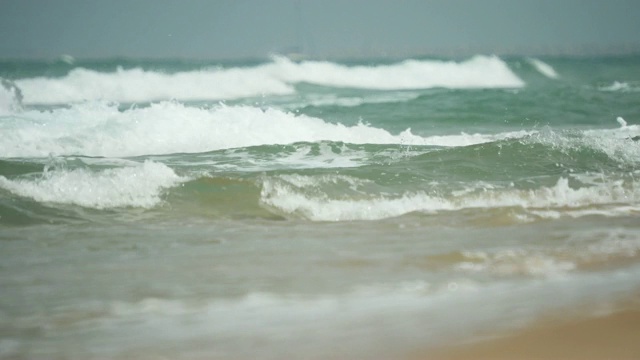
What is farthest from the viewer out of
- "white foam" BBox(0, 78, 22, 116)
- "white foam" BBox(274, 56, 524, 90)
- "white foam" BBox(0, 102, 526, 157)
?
"white foam" BBox(274, 56, 524, 90)

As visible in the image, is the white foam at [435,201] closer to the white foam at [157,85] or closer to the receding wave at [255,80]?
the receding wave at [255,80]

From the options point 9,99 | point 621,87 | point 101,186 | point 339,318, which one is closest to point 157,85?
point 9,99

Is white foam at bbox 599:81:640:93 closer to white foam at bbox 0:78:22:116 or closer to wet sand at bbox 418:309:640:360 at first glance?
white foam at bbox 0:78:22:116

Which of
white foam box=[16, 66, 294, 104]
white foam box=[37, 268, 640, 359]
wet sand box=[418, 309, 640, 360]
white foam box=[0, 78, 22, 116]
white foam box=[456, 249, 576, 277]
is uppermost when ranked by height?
white foam box=[16, 66, 294, 104]

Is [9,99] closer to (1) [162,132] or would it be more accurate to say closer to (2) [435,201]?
(1) [162,132]

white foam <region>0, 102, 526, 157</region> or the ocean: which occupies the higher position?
white foam <region>0, 102, 526, 157</region>

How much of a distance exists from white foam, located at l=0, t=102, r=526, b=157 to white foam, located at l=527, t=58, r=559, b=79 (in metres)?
23.1

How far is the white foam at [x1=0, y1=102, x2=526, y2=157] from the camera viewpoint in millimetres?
11805

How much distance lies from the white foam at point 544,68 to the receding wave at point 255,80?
5.22 ft

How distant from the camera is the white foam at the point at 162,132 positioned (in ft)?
38.7

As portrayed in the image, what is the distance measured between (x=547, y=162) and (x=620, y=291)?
5041 millimetres

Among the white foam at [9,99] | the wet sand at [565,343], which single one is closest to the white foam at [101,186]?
the wet sand at [565,343]

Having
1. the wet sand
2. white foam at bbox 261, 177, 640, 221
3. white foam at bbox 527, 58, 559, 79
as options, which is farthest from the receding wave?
the wet sand

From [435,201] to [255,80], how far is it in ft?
89.2
